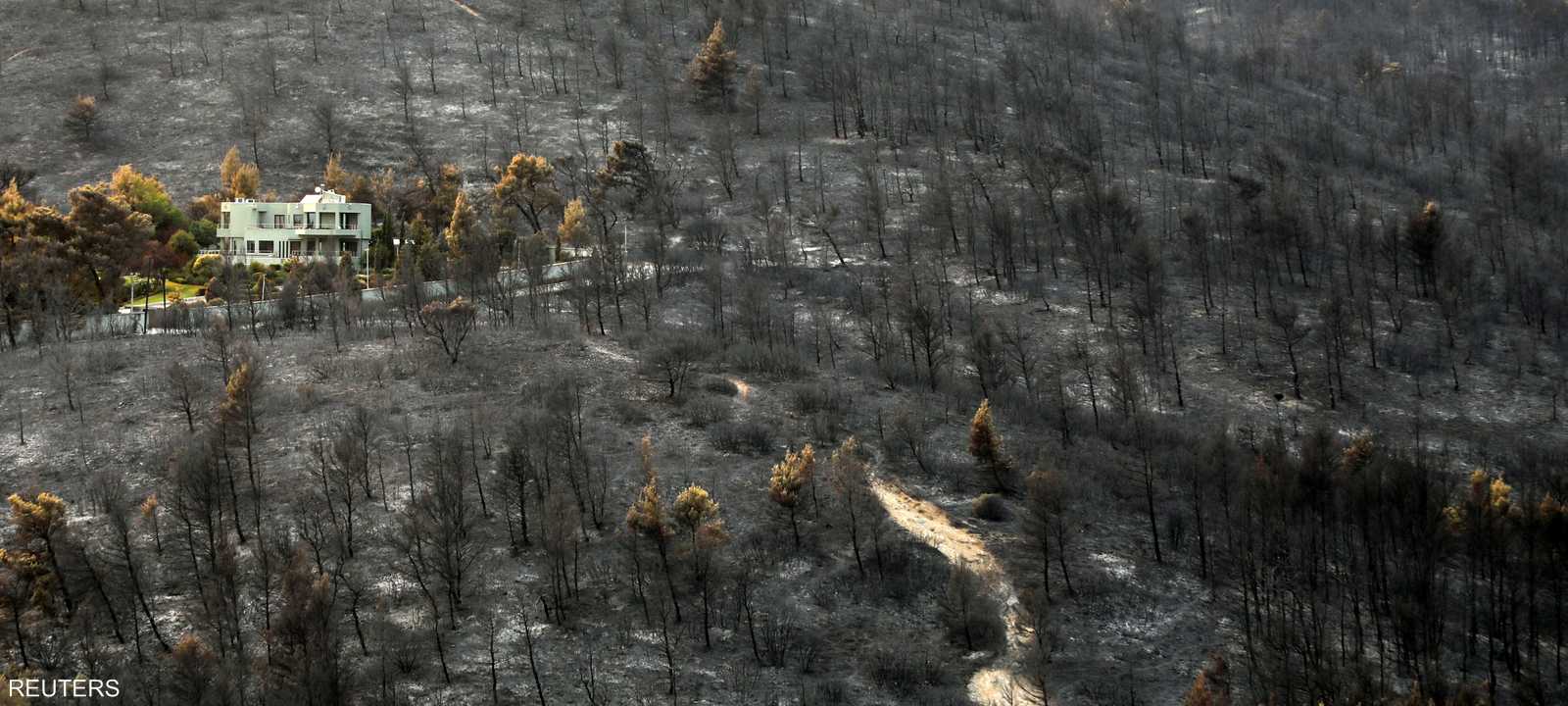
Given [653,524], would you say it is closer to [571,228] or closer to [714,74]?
[571,228]

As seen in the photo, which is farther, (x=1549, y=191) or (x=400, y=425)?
(x=1549, y=191)

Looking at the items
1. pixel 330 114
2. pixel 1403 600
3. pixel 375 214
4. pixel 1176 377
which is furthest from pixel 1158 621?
pixel 330 114

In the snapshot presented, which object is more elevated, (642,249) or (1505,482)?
(642,249)

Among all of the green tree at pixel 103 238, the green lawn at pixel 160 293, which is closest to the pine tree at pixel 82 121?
the green lawn at pixel 160 293

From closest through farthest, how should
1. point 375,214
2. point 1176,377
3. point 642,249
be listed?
point 1176,377 → point 642,249 → point 375,214

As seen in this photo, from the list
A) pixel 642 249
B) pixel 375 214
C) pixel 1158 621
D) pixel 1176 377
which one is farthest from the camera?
pixel 375 214

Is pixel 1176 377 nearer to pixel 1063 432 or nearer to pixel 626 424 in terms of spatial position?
pixel 1063 432

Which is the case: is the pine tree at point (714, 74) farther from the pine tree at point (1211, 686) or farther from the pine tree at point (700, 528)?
the pine tree at point (1211, 686)
